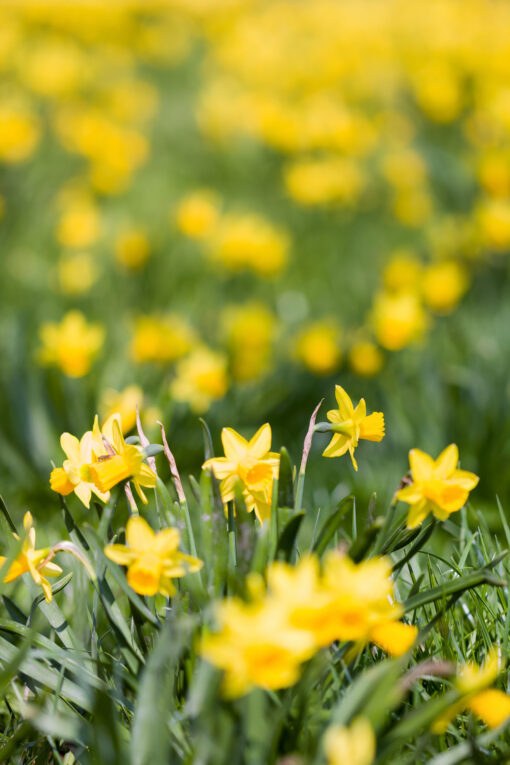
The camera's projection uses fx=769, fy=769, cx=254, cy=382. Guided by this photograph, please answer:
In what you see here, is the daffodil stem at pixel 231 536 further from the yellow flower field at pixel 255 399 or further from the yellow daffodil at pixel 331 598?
the yellow daffodil at pixel 331 598

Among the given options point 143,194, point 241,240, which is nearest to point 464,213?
point 241,240

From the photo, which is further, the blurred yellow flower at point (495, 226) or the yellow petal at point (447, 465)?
the blurred yellow flower at point (495, 226)

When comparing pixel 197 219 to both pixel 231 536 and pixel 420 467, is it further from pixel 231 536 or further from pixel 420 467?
pixel 420 467

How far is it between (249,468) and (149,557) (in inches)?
7.6

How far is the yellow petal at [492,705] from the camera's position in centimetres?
81

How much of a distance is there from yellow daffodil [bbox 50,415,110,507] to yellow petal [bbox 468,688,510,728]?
1.65ft

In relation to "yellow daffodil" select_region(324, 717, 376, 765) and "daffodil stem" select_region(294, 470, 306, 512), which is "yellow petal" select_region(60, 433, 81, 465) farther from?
"yellow daffodil" select_region(324, 717, 376, 765)

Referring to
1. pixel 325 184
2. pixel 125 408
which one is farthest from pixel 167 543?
pixel 325 184

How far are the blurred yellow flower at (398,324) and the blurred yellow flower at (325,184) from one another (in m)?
1.31

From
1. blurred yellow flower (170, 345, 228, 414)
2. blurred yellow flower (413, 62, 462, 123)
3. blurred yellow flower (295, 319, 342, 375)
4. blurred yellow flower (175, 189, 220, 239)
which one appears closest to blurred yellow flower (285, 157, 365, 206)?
blurred yellow flower (175, 189, 220, 239)

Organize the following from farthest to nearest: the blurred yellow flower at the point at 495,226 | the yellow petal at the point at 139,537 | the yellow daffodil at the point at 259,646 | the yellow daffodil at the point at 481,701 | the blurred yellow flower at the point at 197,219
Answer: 1. the blurred yellow flower at the point at 197,219
2. the blurred yellow flower at the point at 495,226
3. the yellow petal at the point at 139,537
4. the yellow daffodil at the point at 481,701
5. the yellow daffodil at the point at 259,646

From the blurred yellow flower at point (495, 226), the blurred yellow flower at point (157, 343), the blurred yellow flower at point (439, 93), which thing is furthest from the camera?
the blurred yellow flower at point (439, 93)

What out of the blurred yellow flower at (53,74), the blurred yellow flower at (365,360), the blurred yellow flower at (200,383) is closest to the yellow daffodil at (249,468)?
the blurred yellow flower at (200,383)

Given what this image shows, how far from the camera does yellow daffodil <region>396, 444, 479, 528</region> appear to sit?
2.97 feet
